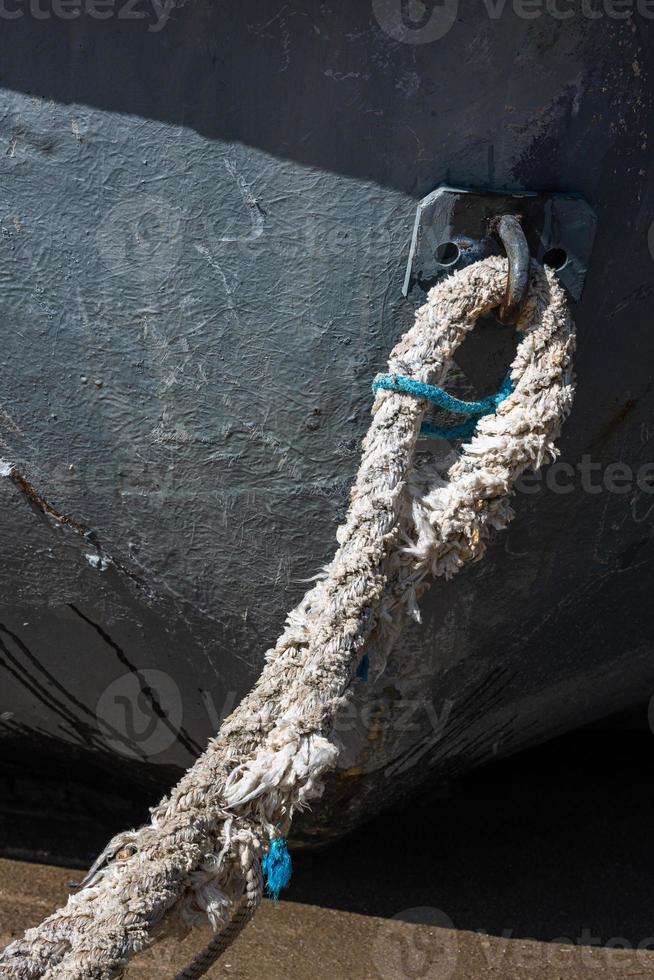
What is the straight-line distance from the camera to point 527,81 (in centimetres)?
97

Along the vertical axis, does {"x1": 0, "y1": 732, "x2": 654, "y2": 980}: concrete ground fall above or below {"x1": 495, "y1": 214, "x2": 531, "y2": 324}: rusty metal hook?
below

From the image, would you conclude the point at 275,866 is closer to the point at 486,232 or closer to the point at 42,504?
→ the point at 42,504

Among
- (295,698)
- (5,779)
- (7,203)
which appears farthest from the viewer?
(5,779)

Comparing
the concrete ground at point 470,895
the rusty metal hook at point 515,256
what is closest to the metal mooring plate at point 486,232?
the rusty metal hook at point 515,256

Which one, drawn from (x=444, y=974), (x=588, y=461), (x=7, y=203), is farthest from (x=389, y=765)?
(x=7, y=203)

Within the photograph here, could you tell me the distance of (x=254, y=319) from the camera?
1048 mm

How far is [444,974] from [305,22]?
1182mm

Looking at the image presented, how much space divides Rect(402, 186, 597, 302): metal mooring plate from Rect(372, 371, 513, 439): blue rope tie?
11 cm

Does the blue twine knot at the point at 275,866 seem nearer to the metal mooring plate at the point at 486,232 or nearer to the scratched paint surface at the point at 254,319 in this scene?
the scratched paint surface at the point at 254,319

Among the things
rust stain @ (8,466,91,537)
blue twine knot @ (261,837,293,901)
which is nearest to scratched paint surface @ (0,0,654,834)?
rust stain @ (8,466,91,537)

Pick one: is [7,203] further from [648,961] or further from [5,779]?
[648,961]

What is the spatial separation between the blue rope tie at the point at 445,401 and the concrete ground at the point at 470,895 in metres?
0.78

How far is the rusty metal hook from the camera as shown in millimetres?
989

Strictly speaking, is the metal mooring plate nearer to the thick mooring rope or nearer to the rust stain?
the thick mooring rope
